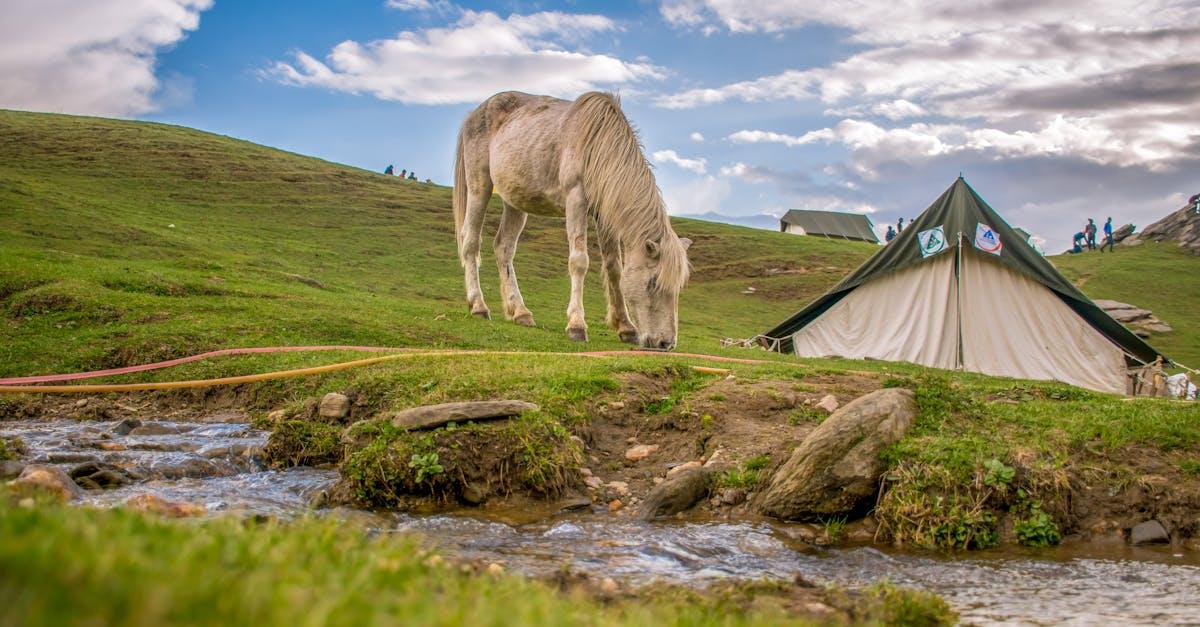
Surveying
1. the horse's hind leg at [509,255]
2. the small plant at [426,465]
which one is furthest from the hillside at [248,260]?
the small plant at [426,465]

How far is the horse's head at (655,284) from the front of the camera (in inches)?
527

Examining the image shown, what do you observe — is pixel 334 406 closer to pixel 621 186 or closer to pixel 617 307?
pixel 621 186

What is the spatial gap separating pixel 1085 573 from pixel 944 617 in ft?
6.37

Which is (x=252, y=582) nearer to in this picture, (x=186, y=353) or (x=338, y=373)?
(x=338, y=373)

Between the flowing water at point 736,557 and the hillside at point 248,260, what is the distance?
603 cm

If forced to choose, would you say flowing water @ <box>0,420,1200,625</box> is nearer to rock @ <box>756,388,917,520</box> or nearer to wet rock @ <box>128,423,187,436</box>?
rock @ <box>756,388,917,520</box>

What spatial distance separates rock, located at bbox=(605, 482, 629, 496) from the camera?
24.1ft

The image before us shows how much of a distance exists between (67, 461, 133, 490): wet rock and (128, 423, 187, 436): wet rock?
183 cm

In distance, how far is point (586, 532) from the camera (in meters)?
6.20

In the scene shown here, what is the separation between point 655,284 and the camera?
1352cm

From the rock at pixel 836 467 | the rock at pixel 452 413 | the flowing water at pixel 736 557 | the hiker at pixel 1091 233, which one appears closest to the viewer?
the flowing water at pixel 736 557

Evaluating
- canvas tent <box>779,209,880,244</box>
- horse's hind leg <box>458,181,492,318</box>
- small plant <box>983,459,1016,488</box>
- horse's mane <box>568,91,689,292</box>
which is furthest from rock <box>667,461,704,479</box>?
canvas tent <box>779,209,880,244</box>

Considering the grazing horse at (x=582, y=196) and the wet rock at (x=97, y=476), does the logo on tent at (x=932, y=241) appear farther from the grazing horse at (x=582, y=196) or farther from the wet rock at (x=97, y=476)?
the wet rock at (x=97, y=476)

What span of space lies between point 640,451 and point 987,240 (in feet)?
40.9
